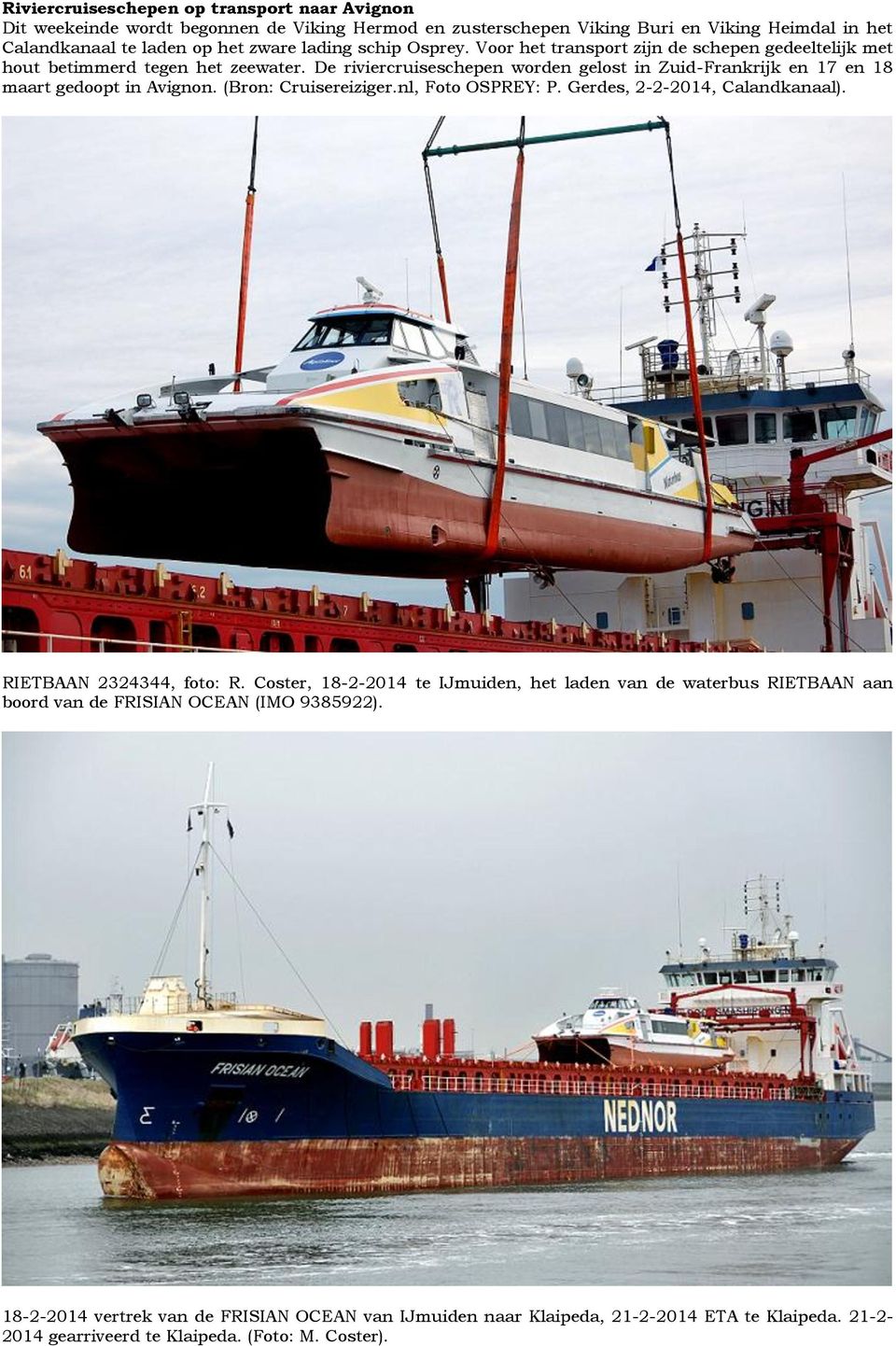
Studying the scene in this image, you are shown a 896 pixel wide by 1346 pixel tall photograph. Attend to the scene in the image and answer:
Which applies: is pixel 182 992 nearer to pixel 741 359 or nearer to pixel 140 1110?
pixel 140 1110

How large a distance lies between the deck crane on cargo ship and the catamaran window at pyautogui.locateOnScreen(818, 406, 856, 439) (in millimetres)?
11896

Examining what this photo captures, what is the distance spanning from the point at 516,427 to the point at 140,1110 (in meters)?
12.3

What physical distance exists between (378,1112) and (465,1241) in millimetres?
6379

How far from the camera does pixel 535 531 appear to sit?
1151 inches

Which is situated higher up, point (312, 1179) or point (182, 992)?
point (182, 992)

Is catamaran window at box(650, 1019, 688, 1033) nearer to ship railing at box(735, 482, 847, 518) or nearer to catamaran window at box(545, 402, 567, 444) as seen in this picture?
ship railing at box(735, 482, 847, 518)

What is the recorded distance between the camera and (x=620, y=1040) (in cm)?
3809

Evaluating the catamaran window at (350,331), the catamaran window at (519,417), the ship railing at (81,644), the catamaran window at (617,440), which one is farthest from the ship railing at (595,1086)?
the catamaran window at (350,331)

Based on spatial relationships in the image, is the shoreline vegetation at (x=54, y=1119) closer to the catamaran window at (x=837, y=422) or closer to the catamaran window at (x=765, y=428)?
the catamaran window at (x=765, y=428)

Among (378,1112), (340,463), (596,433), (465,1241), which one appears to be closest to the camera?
(465,1241)

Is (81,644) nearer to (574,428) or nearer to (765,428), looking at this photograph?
(574,428)

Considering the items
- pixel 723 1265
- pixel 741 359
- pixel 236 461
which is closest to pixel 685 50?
pixel 236 461

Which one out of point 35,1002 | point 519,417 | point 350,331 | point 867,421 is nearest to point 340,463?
point 350,331

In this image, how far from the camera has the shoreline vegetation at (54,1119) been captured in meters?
52.5
